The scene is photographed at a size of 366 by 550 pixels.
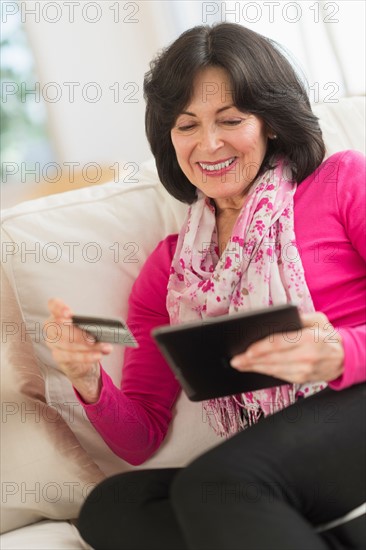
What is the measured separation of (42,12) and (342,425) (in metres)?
1.99

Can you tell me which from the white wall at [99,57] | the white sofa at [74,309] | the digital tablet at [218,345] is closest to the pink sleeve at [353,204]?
the digital tablet at [218,345]

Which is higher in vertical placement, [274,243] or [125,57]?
[125,57]

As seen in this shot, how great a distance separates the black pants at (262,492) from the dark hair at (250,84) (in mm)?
469

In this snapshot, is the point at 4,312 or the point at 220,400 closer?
the point at 220,400

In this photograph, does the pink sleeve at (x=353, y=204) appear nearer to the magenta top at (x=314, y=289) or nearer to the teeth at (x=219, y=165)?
the magenta top at (x=314, y=289)

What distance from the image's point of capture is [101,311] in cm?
156

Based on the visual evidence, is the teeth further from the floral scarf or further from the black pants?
the black pants

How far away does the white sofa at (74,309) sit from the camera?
143cm

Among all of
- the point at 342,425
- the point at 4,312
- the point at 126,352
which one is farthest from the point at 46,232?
the point at 342,425

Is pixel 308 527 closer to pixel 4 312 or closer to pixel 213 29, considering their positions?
pixel 4 312

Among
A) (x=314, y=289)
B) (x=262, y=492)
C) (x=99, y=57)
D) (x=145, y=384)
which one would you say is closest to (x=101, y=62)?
(x=99, y=57)

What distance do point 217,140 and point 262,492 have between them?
2.02 ft

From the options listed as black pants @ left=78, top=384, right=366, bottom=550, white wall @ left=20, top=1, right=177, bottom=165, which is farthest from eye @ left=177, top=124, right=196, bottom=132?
white wall @ left=20, top=1, right=177, bottom=165

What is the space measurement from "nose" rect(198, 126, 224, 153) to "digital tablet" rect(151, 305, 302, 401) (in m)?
0.42
